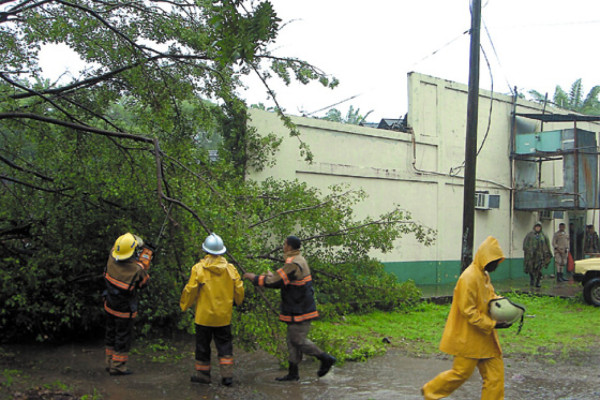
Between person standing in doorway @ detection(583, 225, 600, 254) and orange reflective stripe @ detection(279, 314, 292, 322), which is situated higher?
person standing in doorway @ detection(583, 225, 600, 254)

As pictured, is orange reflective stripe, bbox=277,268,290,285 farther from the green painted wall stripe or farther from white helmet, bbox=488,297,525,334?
the green painted wall stripe

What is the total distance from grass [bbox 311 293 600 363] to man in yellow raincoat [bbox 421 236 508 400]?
1.93m

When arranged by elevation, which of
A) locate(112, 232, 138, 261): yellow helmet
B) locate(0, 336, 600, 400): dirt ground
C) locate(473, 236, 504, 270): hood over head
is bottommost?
locate(0, 336, 600, 400): dirt ground

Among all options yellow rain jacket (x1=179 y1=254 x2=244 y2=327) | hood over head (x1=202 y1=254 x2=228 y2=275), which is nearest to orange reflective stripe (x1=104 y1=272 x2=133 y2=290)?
yellow rain jacket (x1=179 y1=254 x2=244 y2=327)

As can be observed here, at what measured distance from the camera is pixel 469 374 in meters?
4.79

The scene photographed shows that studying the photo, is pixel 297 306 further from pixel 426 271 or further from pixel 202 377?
pixel 426 271

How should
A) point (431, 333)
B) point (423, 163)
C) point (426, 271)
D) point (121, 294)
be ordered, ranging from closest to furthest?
point (121, 294) → point (431, 333) → point (426, 271) → point (423, 163)

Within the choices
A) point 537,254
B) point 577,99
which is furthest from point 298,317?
point 577,99

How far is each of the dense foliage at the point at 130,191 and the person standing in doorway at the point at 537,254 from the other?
6.87 metres

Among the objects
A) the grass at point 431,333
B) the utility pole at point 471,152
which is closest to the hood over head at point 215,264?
the grass at point 431,333

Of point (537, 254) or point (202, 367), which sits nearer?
point (202, 367)

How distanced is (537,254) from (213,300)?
1138 centimetres

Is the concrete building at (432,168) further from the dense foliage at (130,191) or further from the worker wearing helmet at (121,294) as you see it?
the worker wearing helmet at (121,294)

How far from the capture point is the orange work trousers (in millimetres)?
4699
